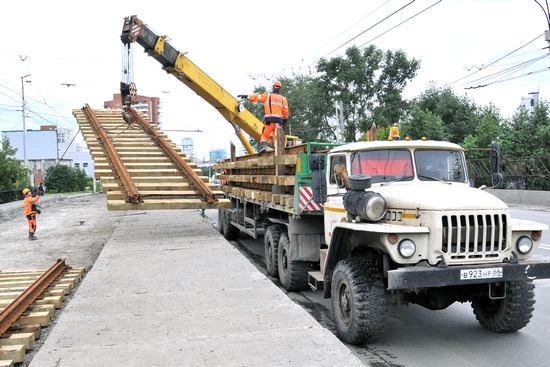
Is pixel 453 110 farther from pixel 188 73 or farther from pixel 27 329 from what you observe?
pixel 27 329

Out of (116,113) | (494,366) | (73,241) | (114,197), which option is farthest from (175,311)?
(116,113)

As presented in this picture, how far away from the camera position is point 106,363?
14.9 ft

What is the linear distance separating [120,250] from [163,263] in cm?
164

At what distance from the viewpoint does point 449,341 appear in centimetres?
602

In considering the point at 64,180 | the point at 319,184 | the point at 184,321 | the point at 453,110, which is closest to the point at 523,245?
the point at 319,184

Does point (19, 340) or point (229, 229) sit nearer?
point (19, 340)

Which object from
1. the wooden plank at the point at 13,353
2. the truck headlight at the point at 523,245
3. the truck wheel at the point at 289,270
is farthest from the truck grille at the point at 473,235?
the wooden plank at the point at 13,353

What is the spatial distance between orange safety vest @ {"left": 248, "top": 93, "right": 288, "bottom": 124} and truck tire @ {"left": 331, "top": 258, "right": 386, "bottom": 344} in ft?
20.9

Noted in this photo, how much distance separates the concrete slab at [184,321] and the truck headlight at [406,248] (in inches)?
42.7

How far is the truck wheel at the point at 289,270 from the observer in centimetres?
826

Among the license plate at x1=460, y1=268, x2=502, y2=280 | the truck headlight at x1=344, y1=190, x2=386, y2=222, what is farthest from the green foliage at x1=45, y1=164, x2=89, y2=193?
the license plate at x1=460, y1=268, x2=502, y2=280

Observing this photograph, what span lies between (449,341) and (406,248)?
5.46ft

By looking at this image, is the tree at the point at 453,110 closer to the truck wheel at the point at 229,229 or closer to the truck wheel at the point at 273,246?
the truck wheel at the point at 229,229

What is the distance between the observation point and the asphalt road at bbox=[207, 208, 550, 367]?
212 inches
